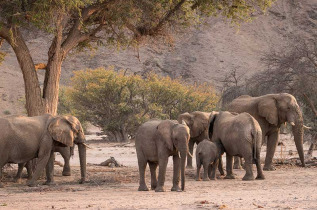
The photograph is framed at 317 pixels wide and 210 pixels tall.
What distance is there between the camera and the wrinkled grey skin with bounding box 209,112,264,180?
15.3 meters

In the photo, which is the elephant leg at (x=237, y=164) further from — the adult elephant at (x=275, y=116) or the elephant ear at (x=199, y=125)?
the elephant ear at (x=199, y=125)

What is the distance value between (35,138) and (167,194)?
3971 mm

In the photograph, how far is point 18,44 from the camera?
54.1 ft

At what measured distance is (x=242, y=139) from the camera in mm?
15352

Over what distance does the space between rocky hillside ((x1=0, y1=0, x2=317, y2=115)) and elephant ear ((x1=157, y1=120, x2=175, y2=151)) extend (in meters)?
61.3

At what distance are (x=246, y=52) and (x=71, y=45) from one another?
68.0 m

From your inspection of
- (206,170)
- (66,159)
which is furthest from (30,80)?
(206,170)

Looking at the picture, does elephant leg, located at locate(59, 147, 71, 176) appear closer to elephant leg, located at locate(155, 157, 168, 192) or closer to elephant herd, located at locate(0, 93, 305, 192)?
elephant herd, located at locate(0, 93, 305, 192)

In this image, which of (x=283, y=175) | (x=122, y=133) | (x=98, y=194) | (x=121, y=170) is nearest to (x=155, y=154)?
(x=98, y=194)

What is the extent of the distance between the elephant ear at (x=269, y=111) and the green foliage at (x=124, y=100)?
22632 millimetres

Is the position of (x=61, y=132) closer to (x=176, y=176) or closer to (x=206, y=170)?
(x=176, y=176)

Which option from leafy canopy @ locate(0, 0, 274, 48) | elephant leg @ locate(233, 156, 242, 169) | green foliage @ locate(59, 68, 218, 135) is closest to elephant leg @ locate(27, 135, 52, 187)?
leafy canopy @ locate(0, 0, 274, 48)

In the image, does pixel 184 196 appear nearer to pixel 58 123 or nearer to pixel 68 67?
pixel 58 123

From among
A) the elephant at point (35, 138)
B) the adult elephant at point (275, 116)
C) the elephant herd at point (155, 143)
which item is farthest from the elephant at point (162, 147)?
the adult elephant at point (275, 116)
